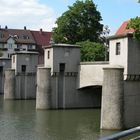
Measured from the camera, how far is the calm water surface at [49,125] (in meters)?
22.4

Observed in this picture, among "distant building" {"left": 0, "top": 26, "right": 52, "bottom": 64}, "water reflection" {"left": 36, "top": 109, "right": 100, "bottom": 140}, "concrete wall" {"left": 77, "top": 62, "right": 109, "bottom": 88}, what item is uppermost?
"distant building" {"left": 0, "top": 26, "right": 52, "bottom": 64}

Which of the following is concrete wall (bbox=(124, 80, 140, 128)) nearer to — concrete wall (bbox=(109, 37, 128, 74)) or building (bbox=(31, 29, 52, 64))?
concrete wall (bbox=(109, 37, 128, 74))

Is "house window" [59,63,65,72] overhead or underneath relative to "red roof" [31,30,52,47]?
underneath

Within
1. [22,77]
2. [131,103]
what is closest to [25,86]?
[22,77]

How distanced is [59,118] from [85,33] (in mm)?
34992

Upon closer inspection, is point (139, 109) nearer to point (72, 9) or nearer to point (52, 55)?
point (52, 55)

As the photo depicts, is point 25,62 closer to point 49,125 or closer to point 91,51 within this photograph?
point 91,51

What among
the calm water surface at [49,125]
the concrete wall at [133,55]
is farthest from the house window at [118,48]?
the calm water surface at [49,125]

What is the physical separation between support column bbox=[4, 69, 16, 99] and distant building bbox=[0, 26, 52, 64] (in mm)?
41566

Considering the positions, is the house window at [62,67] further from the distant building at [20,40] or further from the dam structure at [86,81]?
the distant building at [20,40]

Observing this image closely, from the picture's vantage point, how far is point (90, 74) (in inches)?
1406

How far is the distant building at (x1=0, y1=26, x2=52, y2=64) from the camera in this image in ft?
306

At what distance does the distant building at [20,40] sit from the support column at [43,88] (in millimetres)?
54475

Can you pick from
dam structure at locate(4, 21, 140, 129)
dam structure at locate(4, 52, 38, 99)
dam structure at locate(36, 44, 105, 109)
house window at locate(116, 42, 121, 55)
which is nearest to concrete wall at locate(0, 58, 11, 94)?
dam structure at locate(4, 21, 140, 129)
